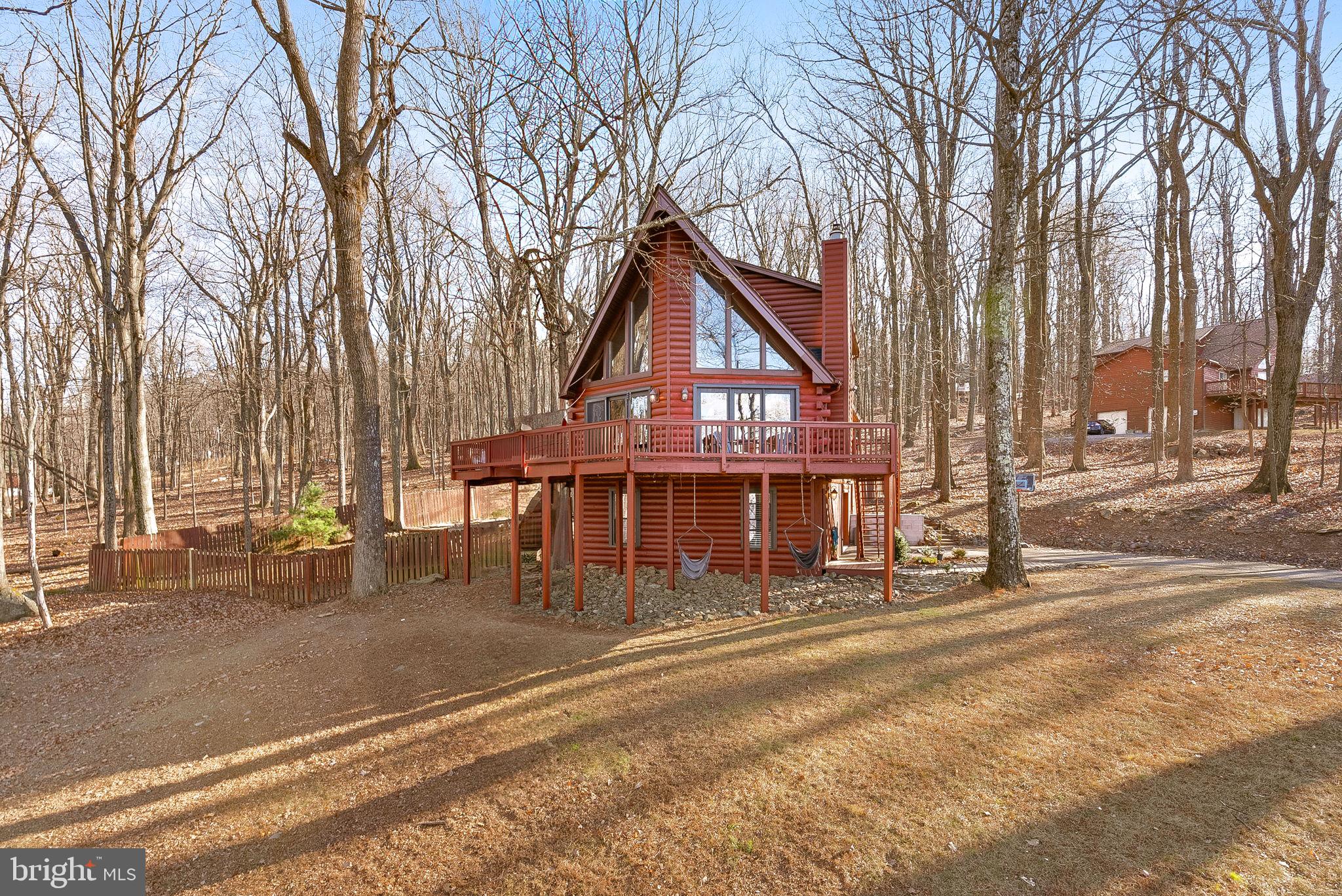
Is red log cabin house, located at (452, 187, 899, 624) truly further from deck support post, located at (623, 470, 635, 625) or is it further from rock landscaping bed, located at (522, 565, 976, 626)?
deck support post, located at (623, 470, 635, 625)

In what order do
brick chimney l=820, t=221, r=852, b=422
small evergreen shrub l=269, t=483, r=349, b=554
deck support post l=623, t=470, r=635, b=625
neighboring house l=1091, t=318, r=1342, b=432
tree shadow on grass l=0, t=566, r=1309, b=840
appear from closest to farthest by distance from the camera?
tree shadow on grass l=0, t=566, r=1309, b=840, deck support post l=623, t=470, r=635, b=625, brick chimney l=820, t=221, r=852, b=422, small evergreen shrub l=269, t=483, r=349, b=554, neighboring house l=1091, t=318, r=1342, b=432

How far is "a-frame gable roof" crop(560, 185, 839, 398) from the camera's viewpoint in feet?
46.7

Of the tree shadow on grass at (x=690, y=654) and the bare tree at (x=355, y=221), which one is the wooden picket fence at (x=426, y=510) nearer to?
the bare tree at (x=355, y=221)

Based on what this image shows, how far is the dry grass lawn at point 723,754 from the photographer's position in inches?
208

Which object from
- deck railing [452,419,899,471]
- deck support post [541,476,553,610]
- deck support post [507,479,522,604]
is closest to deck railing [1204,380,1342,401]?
deck railing [452,419,899,471]

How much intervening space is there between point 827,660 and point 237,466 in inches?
2004

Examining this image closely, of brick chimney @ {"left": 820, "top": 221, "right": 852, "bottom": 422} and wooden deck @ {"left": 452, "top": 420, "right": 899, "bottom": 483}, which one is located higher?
brick chimney @ {"left": 820, "top": 221, "right": 852, "bottom": 422}

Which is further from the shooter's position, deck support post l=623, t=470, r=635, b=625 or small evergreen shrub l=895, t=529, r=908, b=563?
small evergreen shrub l=895, t=529, r=908, b=563

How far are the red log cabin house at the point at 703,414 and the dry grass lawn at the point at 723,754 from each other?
10.8ft

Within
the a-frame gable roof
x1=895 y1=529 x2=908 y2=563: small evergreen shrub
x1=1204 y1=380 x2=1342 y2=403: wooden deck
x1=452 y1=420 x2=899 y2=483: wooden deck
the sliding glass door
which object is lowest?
x1=895 y1=529 x2=908 y2=563: small evergreen shrub

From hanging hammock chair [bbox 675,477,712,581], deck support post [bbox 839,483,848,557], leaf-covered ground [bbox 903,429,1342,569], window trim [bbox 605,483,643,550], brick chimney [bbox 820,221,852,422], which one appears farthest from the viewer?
Answer: deck support post [bbox 839,483,848,557]

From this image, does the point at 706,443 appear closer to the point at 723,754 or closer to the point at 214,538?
the point at 723,754

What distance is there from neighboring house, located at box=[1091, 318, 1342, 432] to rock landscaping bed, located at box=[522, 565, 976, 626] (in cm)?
2581

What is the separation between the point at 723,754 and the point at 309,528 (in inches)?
695
